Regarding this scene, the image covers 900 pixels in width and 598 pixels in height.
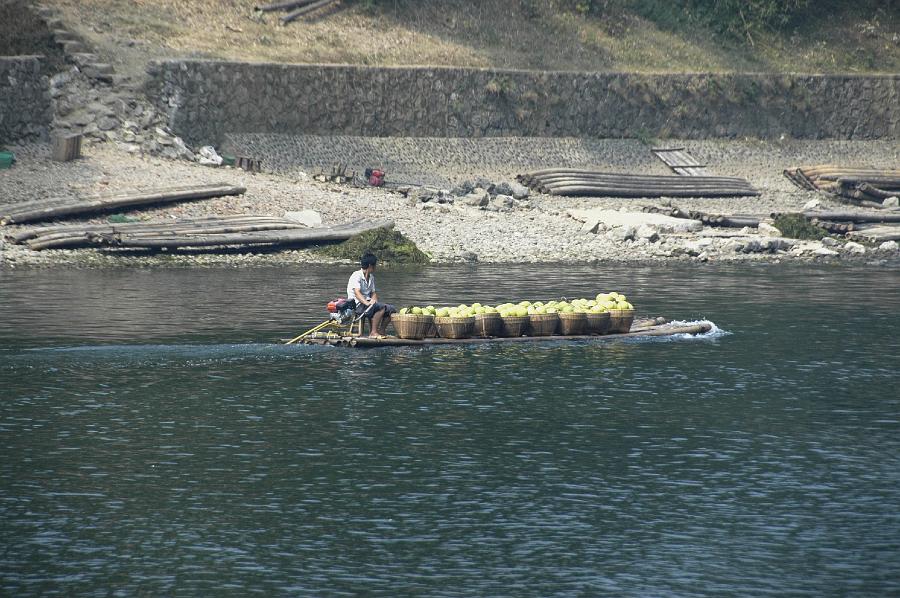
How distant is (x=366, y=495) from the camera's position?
60.2ft

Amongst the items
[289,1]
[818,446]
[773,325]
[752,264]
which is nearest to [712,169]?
[752,264]

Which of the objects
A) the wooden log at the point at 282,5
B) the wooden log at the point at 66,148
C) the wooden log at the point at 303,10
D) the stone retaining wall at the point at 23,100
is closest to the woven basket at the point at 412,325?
the wooden log at the point at 66,148

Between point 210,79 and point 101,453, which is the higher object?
point 210,79

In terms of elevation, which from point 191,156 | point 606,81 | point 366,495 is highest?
point 606,81

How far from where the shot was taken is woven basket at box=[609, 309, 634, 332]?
1169 inches

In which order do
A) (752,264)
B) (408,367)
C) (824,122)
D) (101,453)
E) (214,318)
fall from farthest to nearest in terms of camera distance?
(824,122) < (752,264) < (214,318) < (408,367) < (101,453)

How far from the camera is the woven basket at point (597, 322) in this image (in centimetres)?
2945

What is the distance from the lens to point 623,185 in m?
57.2

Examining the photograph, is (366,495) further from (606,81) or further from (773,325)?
(606,81)

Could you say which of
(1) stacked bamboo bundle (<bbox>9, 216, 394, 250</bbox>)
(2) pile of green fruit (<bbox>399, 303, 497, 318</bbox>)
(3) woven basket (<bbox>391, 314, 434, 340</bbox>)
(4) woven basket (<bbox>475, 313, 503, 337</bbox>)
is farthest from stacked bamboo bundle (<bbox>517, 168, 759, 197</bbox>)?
(3) woven basket (<bbox>391, 314, 434, 340</bbox>)

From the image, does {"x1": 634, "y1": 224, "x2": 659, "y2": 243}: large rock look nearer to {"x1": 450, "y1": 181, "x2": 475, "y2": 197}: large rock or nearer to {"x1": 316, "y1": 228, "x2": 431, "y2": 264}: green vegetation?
{"x1": 450, "y1": 181, "x2": 475, "y2": 197}: large rock

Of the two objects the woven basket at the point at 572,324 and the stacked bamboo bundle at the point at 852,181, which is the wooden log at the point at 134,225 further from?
the stacked bamboo bundle at the point at 852,181

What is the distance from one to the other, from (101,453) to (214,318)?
12349 millimetres

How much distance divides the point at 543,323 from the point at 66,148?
26861 millimetres
